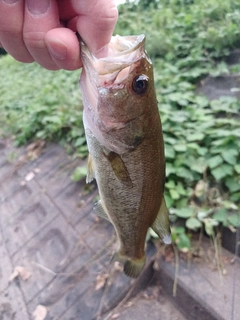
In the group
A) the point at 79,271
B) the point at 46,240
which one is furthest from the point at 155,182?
the point at 46,240

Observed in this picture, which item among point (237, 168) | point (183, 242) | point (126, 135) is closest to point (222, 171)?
point (237, 168)

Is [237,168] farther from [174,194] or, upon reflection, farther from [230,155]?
[174,194]

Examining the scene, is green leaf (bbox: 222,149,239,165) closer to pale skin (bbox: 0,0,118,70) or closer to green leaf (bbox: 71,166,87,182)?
green leaf (bbox: 71,166,87,182)

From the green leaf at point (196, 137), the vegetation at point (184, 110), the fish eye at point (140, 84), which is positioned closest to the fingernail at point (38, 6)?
the fish eye at point (140, 84)

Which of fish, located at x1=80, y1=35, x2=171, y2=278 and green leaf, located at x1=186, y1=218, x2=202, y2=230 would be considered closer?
fish, located at x1=80, y1=35, x2=171, y2=278

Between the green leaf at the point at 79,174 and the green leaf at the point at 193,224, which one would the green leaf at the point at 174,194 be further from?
the green leaf at the point at 79,174

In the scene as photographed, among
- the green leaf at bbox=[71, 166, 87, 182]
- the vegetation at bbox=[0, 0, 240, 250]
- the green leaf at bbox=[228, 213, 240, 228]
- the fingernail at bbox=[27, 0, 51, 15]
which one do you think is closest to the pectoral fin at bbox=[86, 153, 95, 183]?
the fingernail at bbox=[27, 0, 51, 15]

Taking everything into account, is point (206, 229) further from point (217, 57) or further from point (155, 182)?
point (217, 57)
